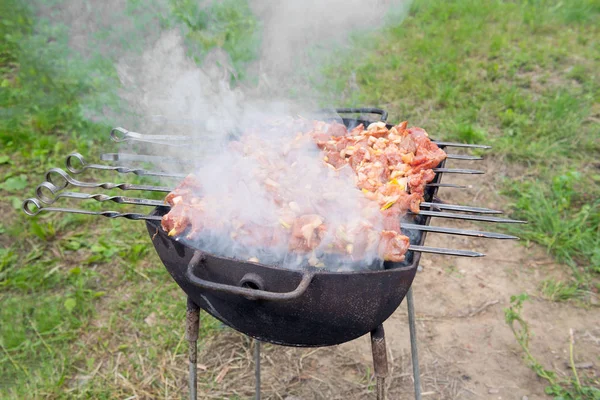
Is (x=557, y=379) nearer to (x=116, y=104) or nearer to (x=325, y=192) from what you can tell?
(x=325, y=192)

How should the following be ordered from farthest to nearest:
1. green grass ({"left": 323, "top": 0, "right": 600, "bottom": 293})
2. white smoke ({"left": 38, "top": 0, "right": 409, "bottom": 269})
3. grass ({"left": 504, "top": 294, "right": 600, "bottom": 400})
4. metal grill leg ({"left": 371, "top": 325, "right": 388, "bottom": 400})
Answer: green grass ({"left": 323, "top": 0, "right": 600, "bottom": 293}) → grass ({"left": 504, "top": 294, "right": 600, "bottom": 400}) → white smoke ({"left": 38, "top": 0, "right": 409, "bottom": 269}) → metal grill leg ({"left": 371, "top": 325, "right": 388, "bottom": 400})

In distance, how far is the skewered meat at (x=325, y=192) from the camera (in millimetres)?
1726

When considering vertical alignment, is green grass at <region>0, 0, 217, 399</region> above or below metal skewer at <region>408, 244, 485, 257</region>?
below

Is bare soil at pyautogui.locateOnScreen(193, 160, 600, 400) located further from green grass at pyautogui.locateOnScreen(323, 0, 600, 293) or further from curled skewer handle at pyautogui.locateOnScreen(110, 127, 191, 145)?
curled skewer handle at pyautogui.locateOnScreen(110, 127, 191, 145)

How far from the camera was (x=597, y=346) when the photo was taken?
3084 millimetres

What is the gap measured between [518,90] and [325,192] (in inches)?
176

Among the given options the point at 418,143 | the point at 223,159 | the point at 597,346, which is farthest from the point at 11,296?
the point at 597,346

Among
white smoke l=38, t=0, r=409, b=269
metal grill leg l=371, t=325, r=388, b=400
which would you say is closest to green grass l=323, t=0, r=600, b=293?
white smoke l=38, t=0, r=409, b=269

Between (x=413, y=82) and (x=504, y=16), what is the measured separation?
235 cm

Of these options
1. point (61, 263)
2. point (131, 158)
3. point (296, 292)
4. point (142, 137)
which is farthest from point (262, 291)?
point (61, 263)

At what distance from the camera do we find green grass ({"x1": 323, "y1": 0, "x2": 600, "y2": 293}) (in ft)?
13.2

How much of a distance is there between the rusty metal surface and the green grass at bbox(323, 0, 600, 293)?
101 inches

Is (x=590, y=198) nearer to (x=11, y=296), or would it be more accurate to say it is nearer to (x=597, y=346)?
(x=597, y=346)

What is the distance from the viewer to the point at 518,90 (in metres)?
5.46
